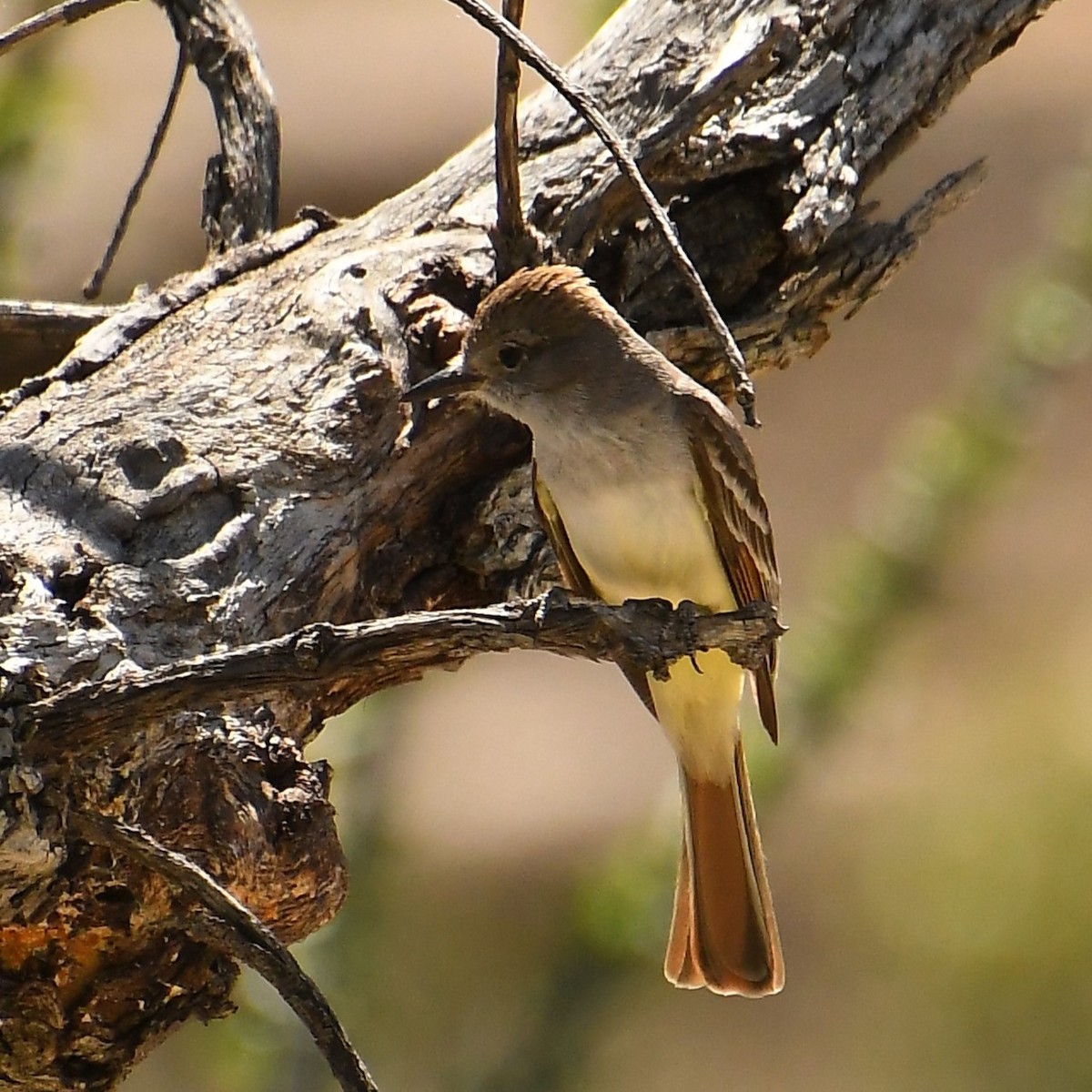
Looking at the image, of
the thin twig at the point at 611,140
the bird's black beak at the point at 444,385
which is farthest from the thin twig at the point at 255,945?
the bird's black beak at the point at 444,385

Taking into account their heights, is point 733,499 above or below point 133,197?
below

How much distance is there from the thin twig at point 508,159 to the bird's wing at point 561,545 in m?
0.29

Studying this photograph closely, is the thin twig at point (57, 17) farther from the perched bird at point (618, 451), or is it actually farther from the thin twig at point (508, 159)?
the perched bird at point (618, 451)

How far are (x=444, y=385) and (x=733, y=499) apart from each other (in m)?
0.45

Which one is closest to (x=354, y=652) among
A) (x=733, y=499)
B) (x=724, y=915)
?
(x=733, y=499)

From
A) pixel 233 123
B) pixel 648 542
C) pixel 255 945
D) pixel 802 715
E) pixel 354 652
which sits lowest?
pixel 255 945

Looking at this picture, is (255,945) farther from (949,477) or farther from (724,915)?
(949,477)

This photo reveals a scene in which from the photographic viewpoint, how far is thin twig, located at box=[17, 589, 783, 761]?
1.42 meters

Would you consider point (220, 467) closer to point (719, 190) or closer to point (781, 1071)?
point (719, 190)

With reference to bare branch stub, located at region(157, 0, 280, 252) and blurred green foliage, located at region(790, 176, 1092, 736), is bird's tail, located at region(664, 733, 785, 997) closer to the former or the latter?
blurred green foliage, located at region(790, 176, 1092, 736)

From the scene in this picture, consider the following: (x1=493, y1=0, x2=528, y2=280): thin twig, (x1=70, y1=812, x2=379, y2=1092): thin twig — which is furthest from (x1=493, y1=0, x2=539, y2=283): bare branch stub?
(x1=70, y1=812, x2=379, y2=1092): thin twig

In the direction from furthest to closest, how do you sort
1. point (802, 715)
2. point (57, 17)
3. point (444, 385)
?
point (802, 715), point (444, 385), point (57, 17)

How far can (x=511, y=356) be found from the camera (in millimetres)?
2221

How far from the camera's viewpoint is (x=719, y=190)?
244 cm
